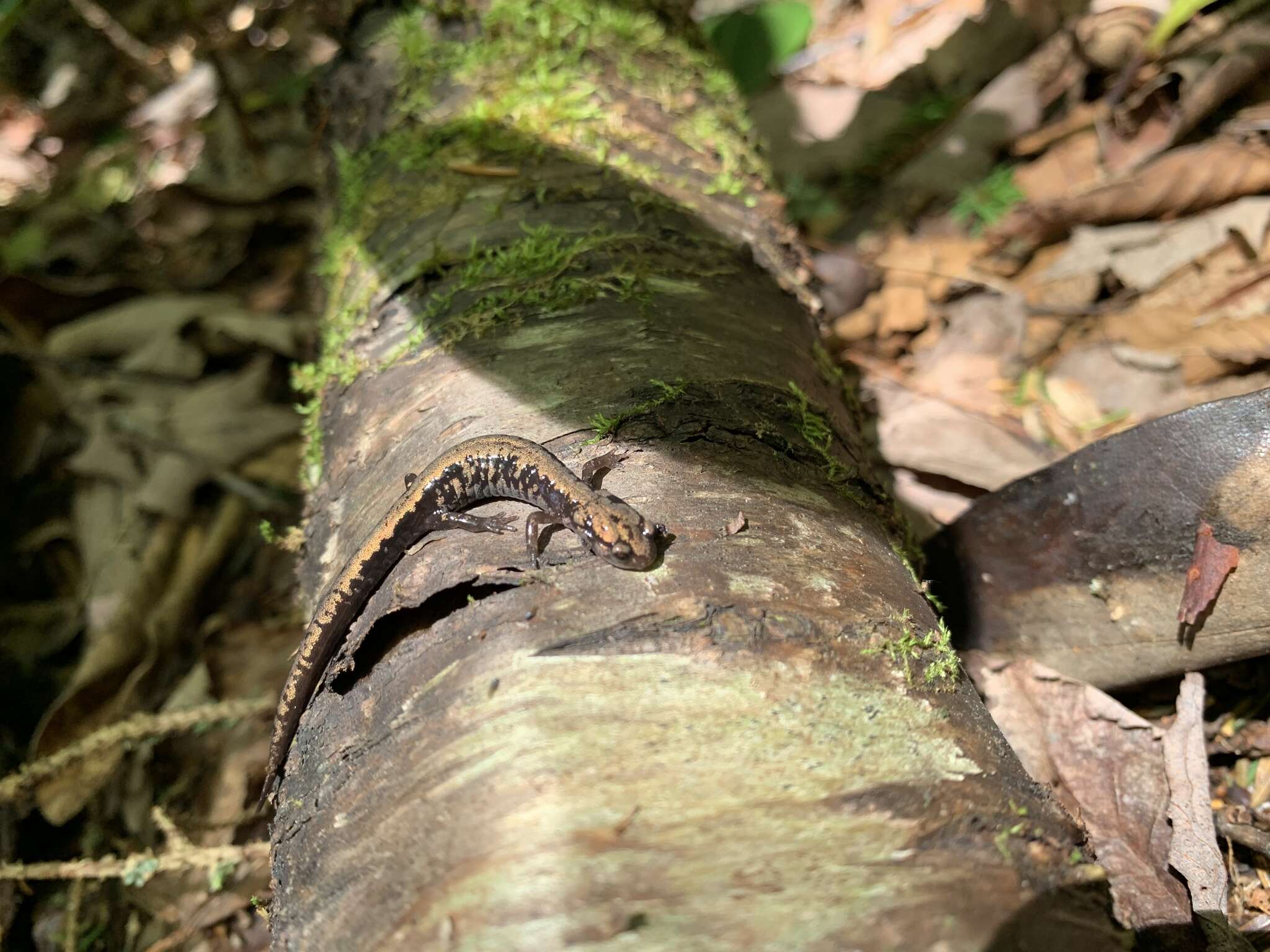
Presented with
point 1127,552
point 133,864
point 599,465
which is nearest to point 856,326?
point 1127,552

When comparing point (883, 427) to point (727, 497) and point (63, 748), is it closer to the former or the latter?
point (727, 497)

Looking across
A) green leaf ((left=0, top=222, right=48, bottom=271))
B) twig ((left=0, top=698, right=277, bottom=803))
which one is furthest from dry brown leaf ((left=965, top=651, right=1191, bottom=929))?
green leaf ((left=0, top=222, right=48, bottom=271))

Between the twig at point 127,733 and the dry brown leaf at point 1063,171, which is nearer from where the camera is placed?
the twig at point 127,733

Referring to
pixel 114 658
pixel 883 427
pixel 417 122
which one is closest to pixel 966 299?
pixel 883 427

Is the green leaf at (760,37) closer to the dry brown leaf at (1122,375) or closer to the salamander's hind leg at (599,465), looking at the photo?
the dry brown leaf at (1122,375)

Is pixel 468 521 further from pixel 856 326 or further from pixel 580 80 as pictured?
pixel 856 326

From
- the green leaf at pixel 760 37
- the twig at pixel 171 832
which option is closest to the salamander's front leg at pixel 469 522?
the twig at pixel 171 832
